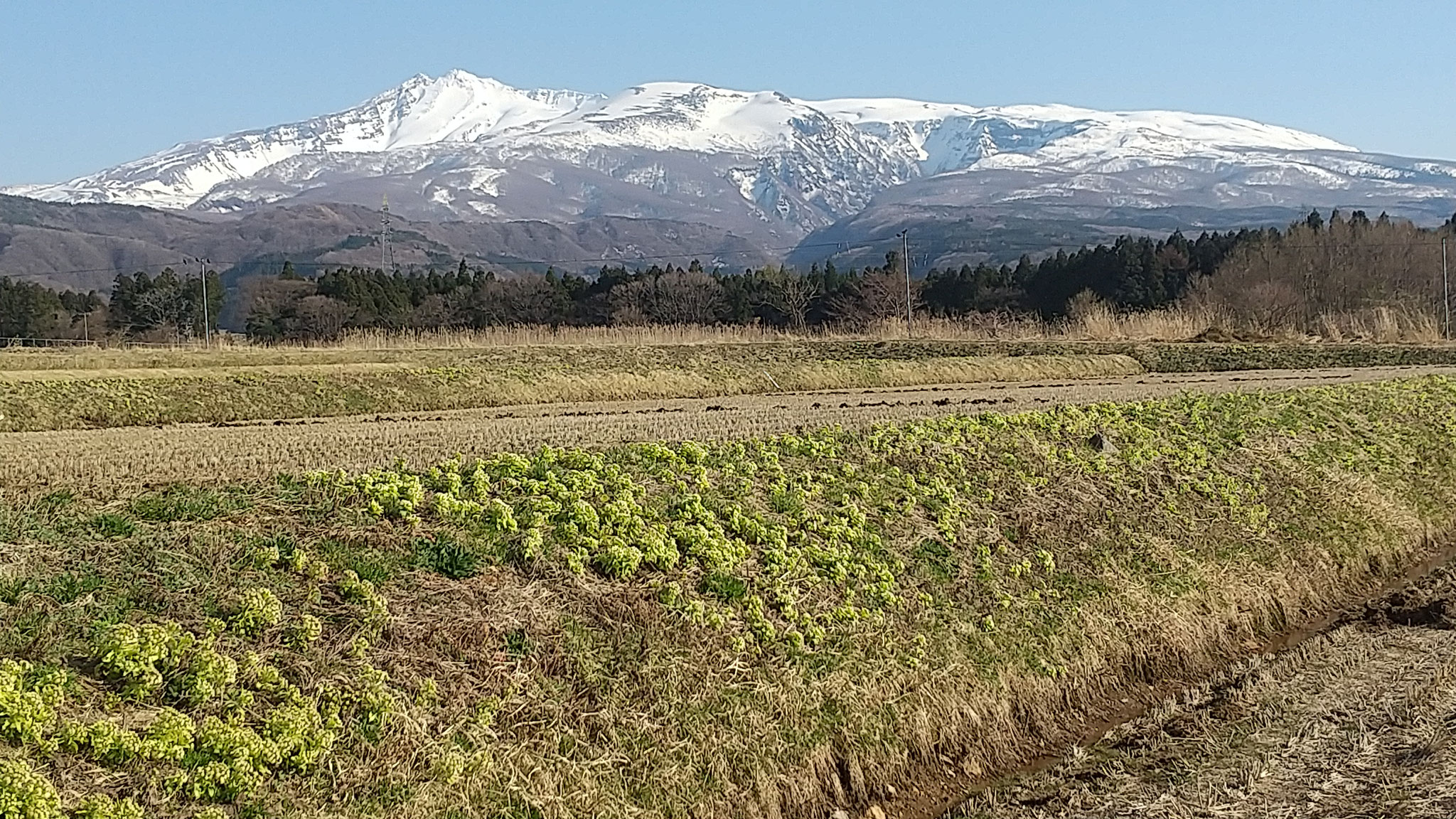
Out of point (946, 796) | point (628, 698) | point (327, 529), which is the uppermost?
point (327, 529)

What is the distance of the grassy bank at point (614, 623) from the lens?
7.53 meters

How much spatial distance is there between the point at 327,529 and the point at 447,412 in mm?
19463

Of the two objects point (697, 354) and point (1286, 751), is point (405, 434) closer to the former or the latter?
point (1286, 751)

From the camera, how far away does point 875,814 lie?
9.73 metres

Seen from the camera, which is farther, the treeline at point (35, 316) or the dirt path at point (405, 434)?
the treeline at point (35, 316)

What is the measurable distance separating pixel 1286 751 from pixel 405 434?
38.3ft

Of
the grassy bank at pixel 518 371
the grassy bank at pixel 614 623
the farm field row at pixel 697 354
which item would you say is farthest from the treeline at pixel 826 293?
the grassy bank at pixel 614 623

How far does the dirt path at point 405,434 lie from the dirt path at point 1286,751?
613cm

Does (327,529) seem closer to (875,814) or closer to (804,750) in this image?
(804,750)

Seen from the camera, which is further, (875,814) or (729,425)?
(729,425)

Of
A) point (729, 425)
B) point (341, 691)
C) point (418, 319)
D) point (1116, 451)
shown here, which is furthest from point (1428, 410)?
point (418, 319)

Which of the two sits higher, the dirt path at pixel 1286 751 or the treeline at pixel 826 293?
the treeline at pixel 826 293

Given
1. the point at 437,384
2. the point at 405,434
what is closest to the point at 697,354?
the point at 437,384

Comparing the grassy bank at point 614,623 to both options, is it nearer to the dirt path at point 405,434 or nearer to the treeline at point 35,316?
the dirt path at point 405,434
